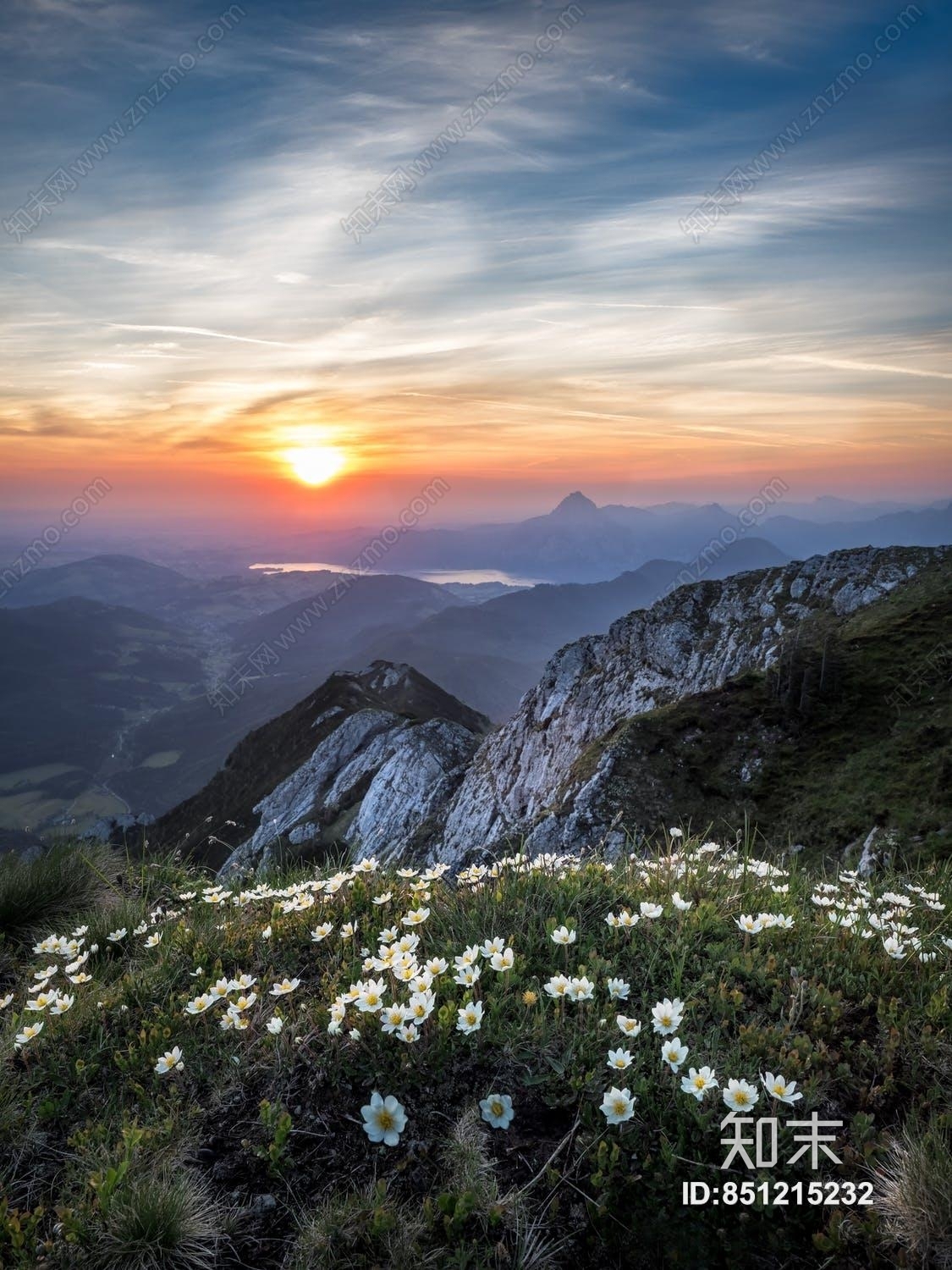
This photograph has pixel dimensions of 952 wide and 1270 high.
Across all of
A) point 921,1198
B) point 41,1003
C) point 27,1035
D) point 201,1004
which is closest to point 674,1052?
point 921,1198

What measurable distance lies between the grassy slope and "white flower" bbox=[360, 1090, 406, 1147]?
24399mm

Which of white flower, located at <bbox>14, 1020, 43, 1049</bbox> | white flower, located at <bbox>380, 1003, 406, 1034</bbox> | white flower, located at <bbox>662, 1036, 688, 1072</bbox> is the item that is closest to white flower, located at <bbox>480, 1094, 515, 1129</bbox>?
white flower, located at <bbox>380, 1003, 406, 1034</bbox>

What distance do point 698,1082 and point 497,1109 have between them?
1125 millimetres

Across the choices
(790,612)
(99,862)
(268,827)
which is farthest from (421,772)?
(99,862)

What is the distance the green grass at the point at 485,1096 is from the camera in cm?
309

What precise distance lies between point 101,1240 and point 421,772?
3211 inches

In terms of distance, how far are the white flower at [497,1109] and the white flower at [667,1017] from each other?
103 cm

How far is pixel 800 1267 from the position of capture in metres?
3.00

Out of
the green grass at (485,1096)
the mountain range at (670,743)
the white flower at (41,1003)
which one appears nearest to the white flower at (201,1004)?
the green grass at (485,1096)

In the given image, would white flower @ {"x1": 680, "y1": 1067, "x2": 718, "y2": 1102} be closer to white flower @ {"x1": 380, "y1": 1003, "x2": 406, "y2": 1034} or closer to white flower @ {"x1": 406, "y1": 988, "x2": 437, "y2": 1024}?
white flower @ {"x1": 406, "y1": 988, "x2": 437, "y2": 1024}

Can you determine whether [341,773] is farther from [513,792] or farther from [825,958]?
[825,958]

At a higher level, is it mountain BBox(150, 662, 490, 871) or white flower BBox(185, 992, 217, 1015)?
white flower BBox(185, 992, 217, 1015)

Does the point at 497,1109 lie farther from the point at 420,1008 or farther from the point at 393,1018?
the point at 393,1018

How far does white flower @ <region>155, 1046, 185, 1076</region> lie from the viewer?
167 inches
